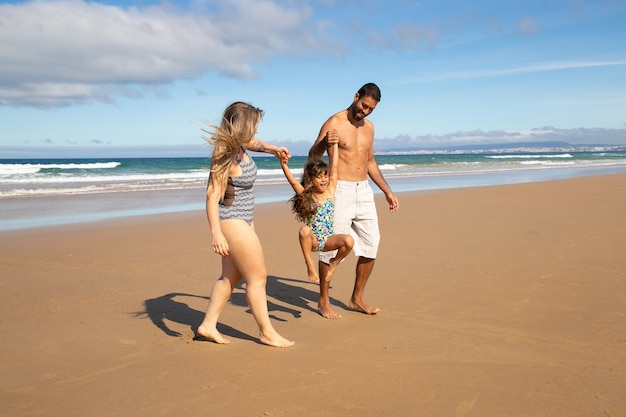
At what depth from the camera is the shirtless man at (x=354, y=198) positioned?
508cm

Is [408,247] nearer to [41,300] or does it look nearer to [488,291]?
[488,291]

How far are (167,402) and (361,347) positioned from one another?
1558mm

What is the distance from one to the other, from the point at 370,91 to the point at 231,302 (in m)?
2.53

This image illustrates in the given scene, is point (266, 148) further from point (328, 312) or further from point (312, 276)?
point (312, 276)

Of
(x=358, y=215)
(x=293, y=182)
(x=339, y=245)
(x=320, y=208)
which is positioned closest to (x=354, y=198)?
(x=358, y=215)

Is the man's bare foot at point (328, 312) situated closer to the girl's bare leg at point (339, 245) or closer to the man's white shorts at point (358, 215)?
the girl's bare leg at point (339, 245)

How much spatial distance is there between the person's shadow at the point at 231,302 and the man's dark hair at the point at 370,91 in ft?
6.81

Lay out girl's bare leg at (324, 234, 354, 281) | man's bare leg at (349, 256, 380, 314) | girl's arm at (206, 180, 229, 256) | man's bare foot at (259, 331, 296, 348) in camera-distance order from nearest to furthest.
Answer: girl's arm at (206, 180, 229, 256) < man's bare foot at (259, 331, 296, 348) < girl's bare leg at (324, 234, 354, 281) < man's bare leg at (349, 256, 380, 314)

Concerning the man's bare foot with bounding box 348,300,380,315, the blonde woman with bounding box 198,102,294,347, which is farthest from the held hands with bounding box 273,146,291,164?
the man's bare foot with bounding box 348,300,380,315

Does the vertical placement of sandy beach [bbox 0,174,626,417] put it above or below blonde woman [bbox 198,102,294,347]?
below

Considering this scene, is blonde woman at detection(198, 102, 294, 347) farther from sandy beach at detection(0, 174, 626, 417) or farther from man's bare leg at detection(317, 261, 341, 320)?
man's bare leg at detection(317, 261, 341, 320)

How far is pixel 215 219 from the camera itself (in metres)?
3.79

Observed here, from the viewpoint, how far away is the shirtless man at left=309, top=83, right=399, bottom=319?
5082 millimetres

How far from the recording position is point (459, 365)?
372 cm
